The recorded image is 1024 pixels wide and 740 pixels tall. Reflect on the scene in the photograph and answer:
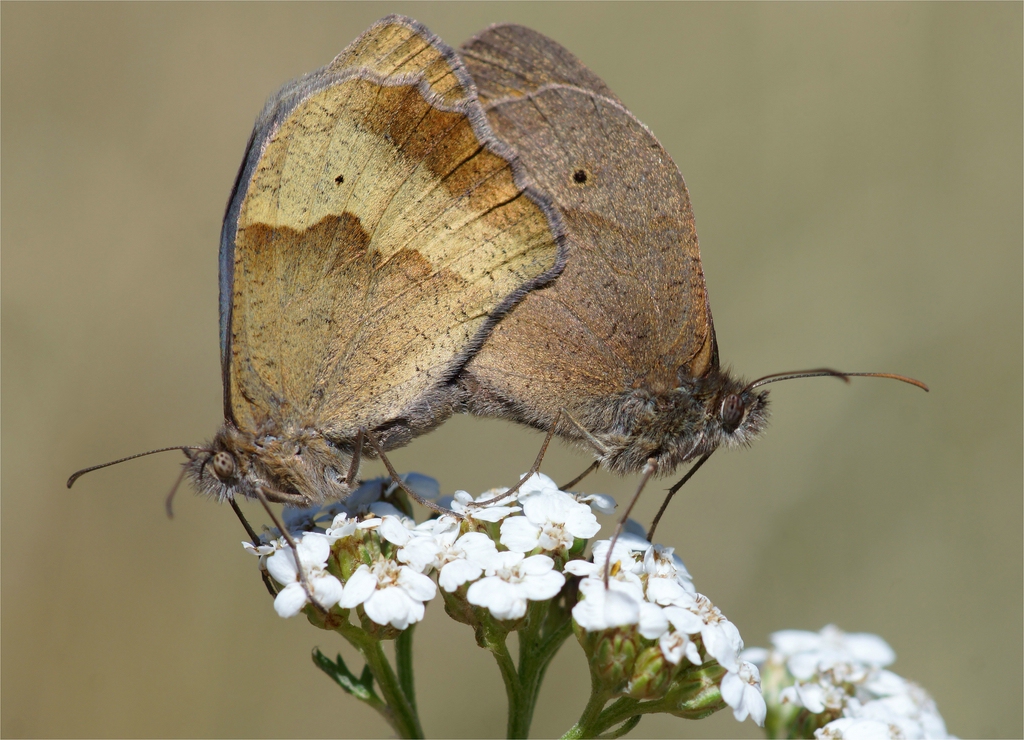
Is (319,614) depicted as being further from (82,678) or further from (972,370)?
(972,370)

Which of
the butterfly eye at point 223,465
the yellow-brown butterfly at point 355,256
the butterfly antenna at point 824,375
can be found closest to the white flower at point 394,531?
the yellow-brown butterfly at point 355,256

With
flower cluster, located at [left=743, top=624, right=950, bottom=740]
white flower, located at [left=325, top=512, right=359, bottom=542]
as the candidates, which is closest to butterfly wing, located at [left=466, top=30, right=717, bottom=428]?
white flower, located at [left=325, top=512, right=359, bottom=542]

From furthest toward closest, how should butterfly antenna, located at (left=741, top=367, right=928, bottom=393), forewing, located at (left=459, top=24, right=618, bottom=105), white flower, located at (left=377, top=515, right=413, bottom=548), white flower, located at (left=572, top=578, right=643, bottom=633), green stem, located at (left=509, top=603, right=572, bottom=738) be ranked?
forewing, located at (left=459, top=24, right=618, bottom=105) → butterfly antenna, located at (left=741, top=367, right=928, bottom=393) → green stem, located at (left=509, top=603, right=572, bottom=738) → white flower, located at (left=377, top=515, right=413, bottom=548) → white flower, located at (left=572, top=578, right=643, bottom=633)

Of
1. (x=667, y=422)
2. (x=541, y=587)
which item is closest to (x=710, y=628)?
(x=541, y=587)

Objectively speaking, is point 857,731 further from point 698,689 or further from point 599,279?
point 599,279

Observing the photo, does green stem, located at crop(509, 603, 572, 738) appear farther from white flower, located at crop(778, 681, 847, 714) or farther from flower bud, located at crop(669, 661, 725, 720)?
white flower, located at crop(778, 681, 847, 714)

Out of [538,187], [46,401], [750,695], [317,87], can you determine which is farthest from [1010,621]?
[46,401]
